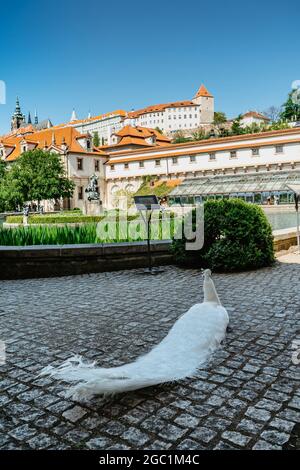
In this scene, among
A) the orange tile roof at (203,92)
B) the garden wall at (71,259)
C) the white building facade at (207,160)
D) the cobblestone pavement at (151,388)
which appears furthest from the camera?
the orange tile roof at (203,92)

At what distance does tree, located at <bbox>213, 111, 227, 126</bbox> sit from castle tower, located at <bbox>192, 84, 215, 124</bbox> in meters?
1.21

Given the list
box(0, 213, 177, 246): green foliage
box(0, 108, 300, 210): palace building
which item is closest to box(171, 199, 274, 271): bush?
box(0, 213, 177, 246): green foliage

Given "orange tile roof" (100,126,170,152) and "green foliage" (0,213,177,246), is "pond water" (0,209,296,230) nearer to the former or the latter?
"green foliage" (0,213,177,246)

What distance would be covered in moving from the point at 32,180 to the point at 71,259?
101ft

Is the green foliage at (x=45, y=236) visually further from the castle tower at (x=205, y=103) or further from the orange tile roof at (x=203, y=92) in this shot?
Result: the orange tile roof at (x=203, y=92)

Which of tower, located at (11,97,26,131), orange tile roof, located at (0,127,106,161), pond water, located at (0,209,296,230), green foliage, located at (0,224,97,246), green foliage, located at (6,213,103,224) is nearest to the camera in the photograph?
green foliage, located at (0,224,97,246)

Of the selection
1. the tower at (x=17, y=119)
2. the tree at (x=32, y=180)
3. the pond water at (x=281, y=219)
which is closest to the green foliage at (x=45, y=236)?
the pond water at (x=281, y=219)

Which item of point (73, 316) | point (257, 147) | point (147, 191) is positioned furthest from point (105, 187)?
point (73, 316)

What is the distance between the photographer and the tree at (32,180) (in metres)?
36.2

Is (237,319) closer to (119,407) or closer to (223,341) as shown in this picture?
(223,341)

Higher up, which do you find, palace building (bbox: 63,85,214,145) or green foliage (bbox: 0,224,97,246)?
palace building (bbox: 63,85,214,145)

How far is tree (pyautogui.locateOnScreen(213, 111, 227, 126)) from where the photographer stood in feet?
309

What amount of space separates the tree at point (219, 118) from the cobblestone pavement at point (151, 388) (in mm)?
92733
